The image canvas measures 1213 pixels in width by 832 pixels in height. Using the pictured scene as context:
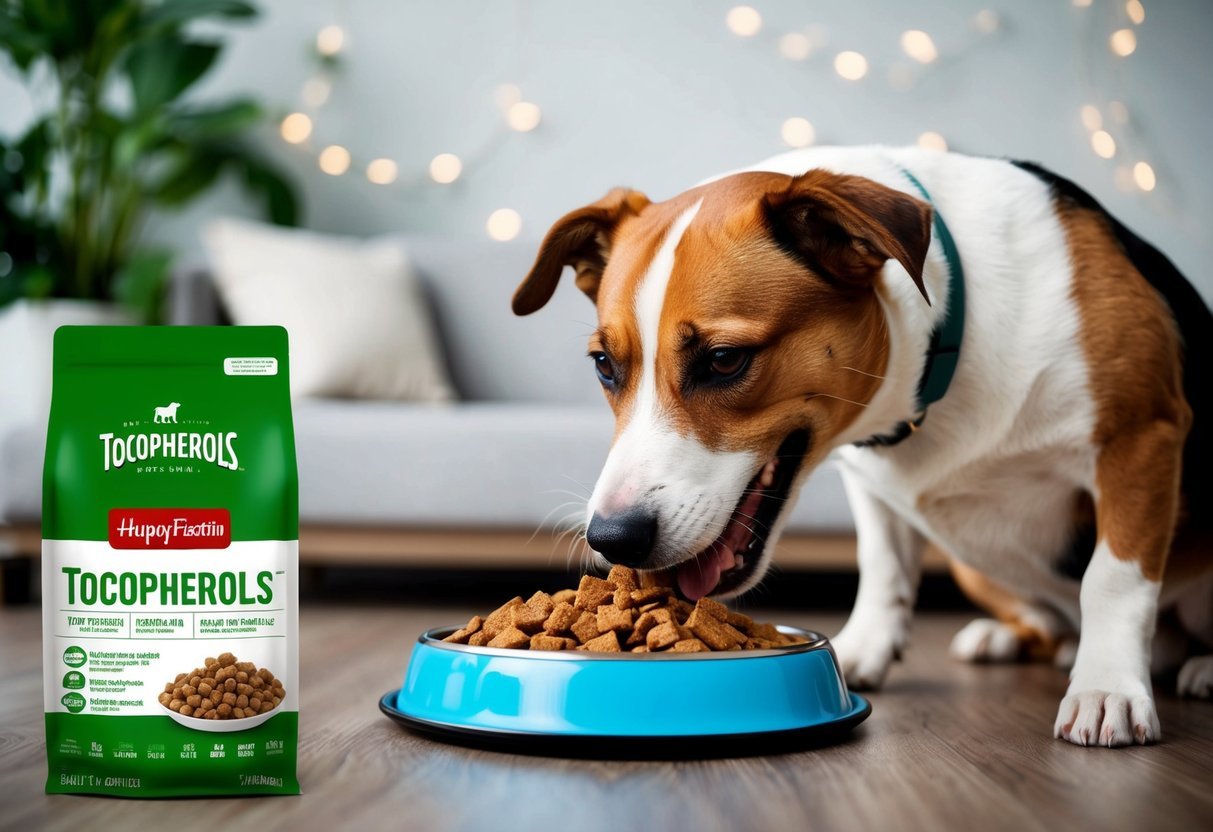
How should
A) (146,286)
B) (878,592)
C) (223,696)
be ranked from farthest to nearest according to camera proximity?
(146,286) < (878,592) < (223,696)

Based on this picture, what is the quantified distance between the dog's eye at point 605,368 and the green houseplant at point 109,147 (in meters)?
2.29

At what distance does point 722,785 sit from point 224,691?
0.47m

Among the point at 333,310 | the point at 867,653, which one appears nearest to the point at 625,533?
the point at 867,653

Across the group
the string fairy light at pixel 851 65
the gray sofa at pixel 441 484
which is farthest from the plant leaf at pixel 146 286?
the string fairy light at pixel 851 65

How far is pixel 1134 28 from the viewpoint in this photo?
3867 mm

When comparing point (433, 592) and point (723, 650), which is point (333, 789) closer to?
point (723, 650)

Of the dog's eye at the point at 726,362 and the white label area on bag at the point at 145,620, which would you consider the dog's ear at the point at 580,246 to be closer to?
the dog's eye at the point at 726,362

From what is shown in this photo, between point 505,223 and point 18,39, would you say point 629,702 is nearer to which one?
point 505,223

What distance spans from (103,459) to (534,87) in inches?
126

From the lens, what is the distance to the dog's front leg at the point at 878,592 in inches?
68.9

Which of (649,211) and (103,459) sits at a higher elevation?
(649,211)

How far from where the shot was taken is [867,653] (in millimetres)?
1752

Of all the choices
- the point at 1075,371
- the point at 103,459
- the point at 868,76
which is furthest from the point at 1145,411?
the point at 868,76

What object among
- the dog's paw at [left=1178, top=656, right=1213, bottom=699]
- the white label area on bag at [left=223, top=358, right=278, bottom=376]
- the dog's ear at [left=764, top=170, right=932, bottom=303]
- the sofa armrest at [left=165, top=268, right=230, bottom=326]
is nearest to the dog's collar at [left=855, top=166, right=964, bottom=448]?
the dog's ear at [left=764, top=170, right=932, bottom=303]
